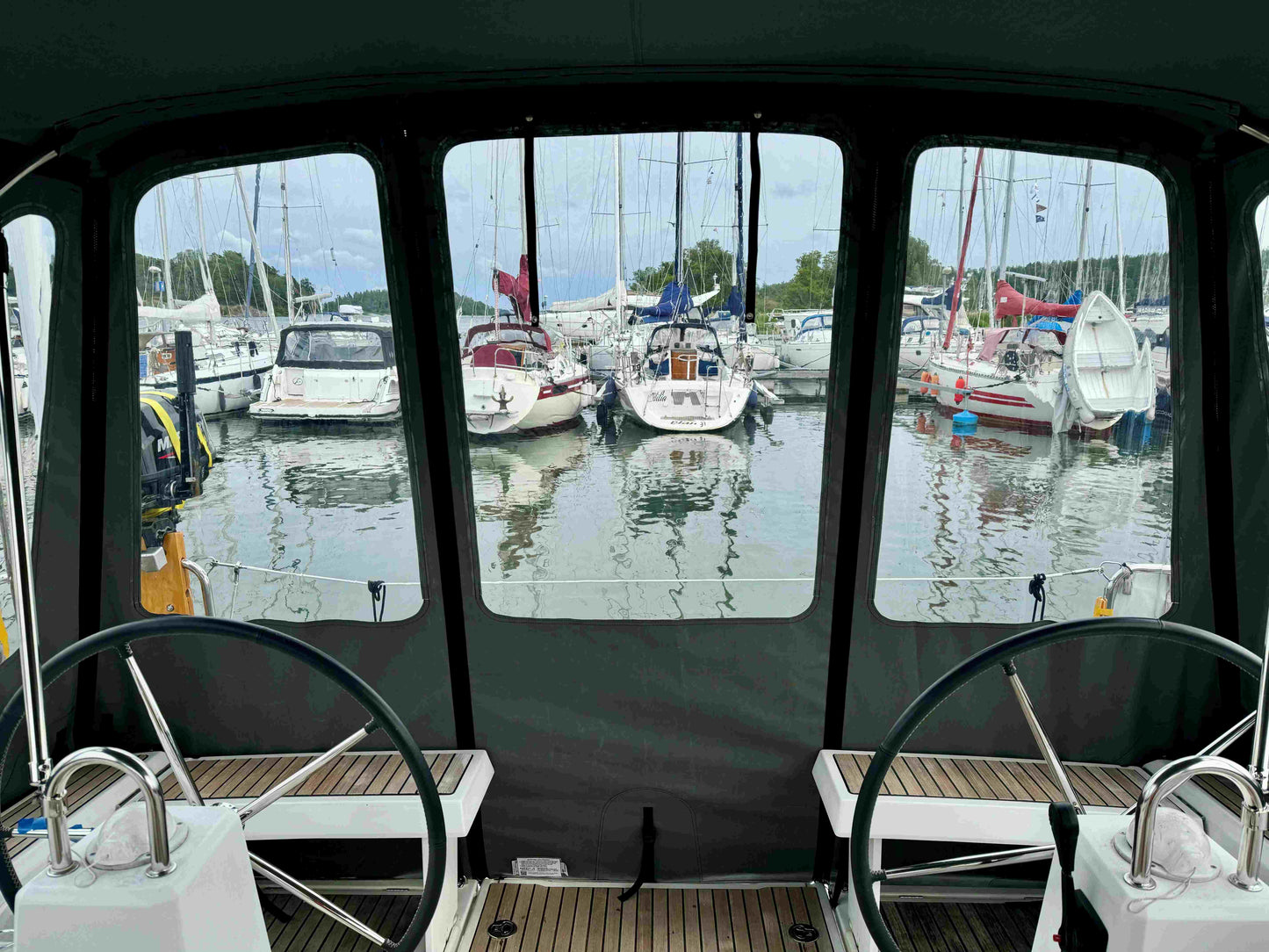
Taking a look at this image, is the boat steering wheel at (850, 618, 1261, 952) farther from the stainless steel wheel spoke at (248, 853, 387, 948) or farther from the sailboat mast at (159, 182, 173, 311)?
the sailboat mast at (159, 182, 173, 311)

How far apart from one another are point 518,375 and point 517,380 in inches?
0.6

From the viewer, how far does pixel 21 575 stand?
45.0 inches

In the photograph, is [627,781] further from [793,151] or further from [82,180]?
[82,180]

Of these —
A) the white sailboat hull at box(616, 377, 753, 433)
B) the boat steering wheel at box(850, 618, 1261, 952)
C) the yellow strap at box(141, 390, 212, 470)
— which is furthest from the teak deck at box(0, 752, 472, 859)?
the boat steering wheel at box(850, 618, 1261, 952)

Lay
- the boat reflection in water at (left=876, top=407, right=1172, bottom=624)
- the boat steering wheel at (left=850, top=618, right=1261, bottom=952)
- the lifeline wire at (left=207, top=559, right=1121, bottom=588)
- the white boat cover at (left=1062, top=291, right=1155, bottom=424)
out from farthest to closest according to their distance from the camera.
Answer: the lifeline wire at (left=207, top=559, right=1121, bottom=588), the boat reflection in water at (left=876, top=407, right=1172, bottom=624), the white boat cover at (left=1062, top=291, right=1155, bottom=424), the boat steering wheel at (left=850, top=618, right=1261, bottom=952)

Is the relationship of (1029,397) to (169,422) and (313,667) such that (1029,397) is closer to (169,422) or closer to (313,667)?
(313,667)

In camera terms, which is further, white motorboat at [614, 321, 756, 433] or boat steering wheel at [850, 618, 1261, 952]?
white motorboat at [614, 321, 756, 433]

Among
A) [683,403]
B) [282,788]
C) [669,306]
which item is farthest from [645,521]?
[282,788]

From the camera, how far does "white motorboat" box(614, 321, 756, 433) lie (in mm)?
2303

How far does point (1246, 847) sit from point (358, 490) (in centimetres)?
201

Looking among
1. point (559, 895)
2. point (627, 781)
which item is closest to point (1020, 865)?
point (627, 781)

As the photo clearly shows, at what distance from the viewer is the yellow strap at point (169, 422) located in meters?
2.37

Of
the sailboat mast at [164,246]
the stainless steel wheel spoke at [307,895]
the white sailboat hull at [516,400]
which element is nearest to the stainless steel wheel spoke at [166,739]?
the stainless steel wheel spoke at [307,895]

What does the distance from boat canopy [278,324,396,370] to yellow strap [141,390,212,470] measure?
314 millimetres
